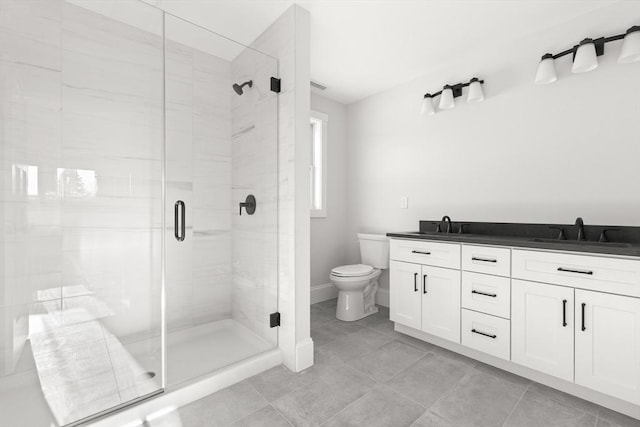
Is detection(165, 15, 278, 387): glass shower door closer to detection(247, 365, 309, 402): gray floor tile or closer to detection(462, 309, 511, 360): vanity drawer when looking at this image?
detection(247, 365, 309, 402): gray floor tile

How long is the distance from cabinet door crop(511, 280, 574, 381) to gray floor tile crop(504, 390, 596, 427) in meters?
0.16

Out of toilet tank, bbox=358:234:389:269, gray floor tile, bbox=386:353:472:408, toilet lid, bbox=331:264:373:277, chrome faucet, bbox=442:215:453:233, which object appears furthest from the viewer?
toilet tank, bbox=358:234:389:269

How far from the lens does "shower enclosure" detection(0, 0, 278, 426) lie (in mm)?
1565

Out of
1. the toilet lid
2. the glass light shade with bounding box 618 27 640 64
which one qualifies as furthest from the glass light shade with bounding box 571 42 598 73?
the toilet lid

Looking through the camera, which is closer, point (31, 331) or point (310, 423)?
point (310, 423)

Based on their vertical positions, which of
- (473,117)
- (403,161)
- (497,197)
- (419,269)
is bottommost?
(419,269)

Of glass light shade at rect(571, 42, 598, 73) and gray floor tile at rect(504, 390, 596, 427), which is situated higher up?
glass light shade at rect(571, 42, 598, 73)

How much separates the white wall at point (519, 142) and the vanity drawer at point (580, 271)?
0.59 m

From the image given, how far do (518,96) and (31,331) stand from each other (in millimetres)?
3554

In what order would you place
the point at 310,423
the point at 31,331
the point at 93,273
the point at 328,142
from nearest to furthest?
the point at 310,423 < the point at 31,331 < the point at 93,273 < the point at 328,142

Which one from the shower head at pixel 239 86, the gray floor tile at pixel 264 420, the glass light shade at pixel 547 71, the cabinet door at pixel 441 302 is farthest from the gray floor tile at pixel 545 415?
the shower head at pixel 239 86

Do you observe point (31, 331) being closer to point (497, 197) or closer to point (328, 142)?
point (328, 142)

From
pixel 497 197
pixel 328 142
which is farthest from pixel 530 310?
pixel 328 142

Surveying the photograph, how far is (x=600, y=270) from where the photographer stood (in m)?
1.52
